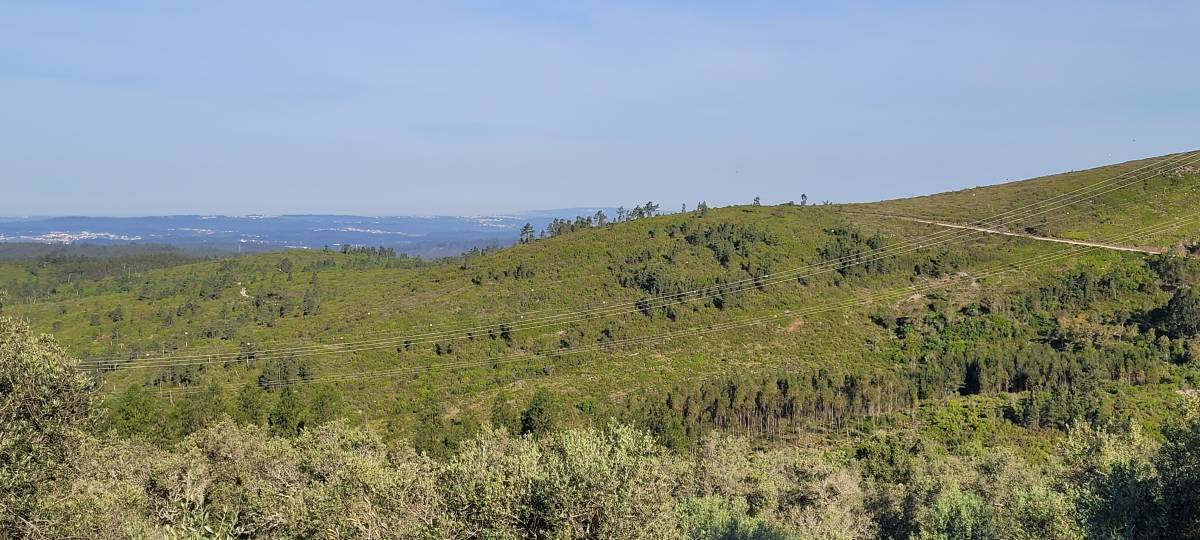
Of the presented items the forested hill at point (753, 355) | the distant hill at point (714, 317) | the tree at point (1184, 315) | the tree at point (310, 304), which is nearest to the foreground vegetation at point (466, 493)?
the forested hill at point (753, 355)

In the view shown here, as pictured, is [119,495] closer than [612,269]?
Yes

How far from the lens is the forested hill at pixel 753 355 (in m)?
35.7

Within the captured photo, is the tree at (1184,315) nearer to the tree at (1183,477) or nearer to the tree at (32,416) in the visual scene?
the tree at (1183,477)

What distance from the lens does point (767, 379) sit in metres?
77.8

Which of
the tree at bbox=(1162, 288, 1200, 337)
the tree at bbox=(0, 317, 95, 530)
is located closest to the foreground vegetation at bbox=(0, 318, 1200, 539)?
the tree at bbox=(0, 317, 95, 530)

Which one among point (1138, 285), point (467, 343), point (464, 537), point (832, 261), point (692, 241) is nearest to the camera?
point (464, 537)

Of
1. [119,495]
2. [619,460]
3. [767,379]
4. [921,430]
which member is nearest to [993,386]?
[921,430]

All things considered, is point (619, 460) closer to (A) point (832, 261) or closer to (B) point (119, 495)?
(B) point (119, 495)

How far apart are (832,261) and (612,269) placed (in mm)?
38389

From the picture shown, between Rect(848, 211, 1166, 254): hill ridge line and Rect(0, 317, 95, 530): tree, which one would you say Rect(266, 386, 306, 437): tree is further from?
Rect(848, 211, 1166, 254): hill ridge line

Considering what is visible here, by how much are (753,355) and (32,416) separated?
271 ft

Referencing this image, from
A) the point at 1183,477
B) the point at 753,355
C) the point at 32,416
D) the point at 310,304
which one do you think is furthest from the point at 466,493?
the point at 310,304

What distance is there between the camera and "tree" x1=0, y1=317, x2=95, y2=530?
18.6 meters

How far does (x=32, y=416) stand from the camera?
65.8 ft
